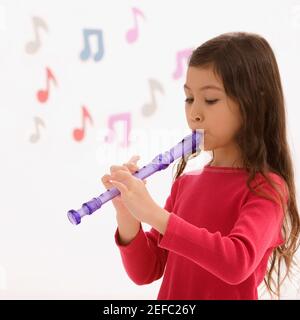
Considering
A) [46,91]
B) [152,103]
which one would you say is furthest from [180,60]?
[46,91]

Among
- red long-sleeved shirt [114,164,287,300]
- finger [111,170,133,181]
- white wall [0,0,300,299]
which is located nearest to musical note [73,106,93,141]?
white wall [0,0,300,299]

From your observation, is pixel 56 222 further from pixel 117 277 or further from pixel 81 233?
pixel 117 277

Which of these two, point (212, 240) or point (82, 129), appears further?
point (82, 129)

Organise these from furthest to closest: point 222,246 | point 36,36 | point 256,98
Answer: point 36,36
point 256,98
point 222,246

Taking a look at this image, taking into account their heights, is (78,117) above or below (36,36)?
below

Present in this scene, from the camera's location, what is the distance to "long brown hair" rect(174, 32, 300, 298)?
811 mm

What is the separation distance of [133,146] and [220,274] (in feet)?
2.64

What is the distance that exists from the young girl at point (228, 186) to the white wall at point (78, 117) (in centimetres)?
64

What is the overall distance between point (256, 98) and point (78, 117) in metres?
0.77

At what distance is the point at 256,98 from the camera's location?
827 millimetres

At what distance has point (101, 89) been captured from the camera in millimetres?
1510

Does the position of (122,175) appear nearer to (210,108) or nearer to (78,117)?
(210,108)

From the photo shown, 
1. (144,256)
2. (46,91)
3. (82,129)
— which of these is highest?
(46,91)

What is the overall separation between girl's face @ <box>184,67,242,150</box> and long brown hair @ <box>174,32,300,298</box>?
0.03ft
